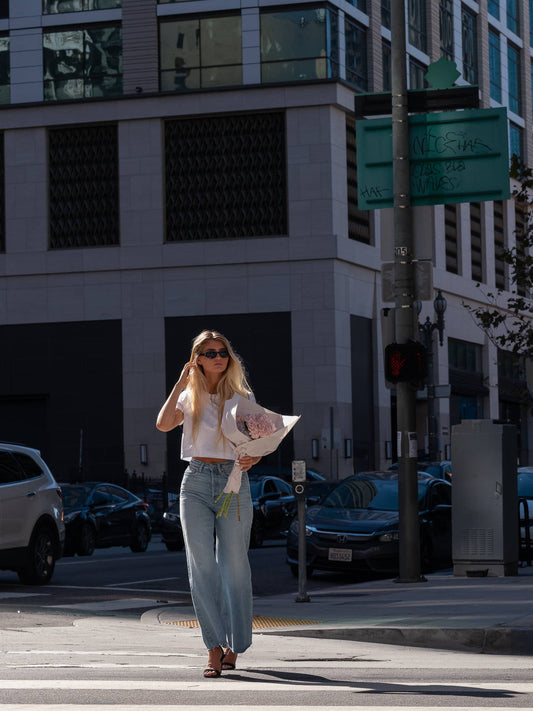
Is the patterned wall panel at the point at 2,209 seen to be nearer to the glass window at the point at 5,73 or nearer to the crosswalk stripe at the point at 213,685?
the glass window at the point at 5,73

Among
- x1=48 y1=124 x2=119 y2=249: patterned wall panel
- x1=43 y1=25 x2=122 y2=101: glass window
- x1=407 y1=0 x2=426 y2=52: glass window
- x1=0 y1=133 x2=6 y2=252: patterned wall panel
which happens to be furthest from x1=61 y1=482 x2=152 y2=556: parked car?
x1=407 y1=0 x2=426 y2=52: glass window

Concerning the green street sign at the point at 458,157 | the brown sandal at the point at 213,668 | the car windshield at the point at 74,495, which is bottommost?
the brown sandal at the point at 213,668

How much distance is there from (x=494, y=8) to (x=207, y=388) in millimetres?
57911

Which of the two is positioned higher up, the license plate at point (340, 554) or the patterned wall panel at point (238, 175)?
the patterned wall panel at point (238, 175)

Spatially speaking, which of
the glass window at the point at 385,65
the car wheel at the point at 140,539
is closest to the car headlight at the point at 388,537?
the car wheel at the point at 140,539

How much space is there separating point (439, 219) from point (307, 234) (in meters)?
9.96

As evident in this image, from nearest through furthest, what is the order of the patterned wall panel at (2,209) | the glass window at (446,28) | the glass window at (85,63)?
the glass window at (85,63) → the patterned wall panel at (2,209) → the glass window at (446,28)

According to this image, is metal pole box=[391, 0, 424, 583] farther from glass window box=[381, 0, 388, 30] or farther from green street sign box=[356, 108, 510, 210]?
glass window box=[381, 0, 388, 30]

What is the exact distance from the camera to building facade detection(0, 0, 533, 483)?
48.0m

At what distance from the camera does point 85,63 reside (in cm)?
4931

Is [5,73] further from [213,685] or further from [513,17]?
[213,685]

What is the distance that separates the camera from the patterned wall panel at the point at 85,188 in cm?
4978

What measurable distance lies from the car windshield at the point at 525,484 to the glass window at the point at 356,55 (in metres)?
27.2

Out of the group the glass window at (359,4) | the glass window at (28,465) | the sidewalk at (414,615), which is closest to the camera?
the sidewalk at (414,615)
